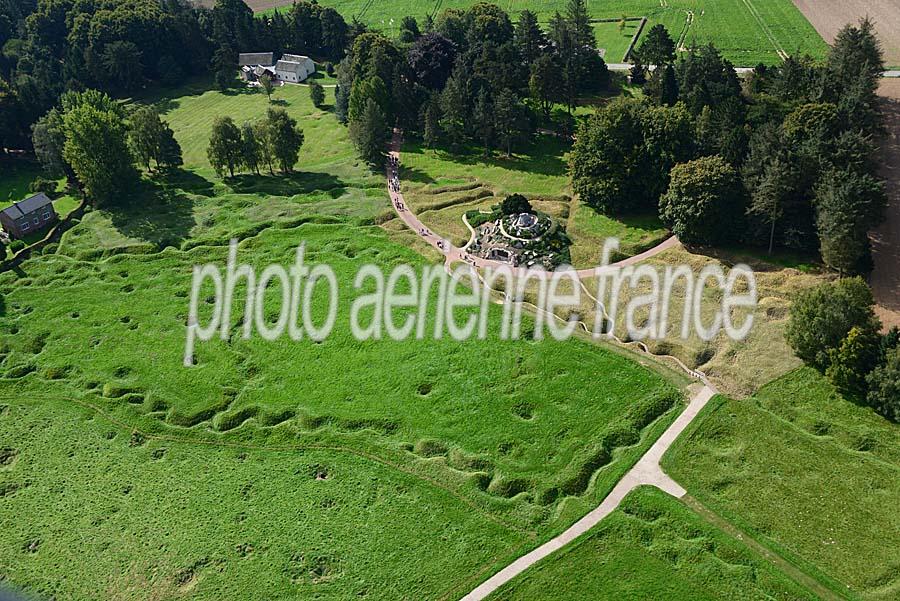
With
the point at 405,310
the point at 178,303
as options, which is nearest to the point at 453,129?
the point at 405,310

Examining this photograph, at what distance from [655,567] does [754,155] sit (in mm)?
57144

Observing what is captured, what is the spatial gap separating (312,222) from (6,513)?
56005 mm

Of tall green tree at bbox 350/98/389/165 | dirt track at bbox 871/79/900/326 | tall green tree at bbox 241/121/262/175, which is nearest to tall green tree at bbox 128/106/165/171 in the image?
tall green tree at bbox 241/121/262/175

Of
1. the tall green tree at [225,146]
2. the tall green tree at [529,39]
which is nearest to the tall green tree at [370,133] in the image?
the tall green tree at [225,146]

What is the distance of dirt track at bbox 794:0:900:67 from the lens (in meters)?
149

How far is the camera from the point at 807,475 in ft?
207

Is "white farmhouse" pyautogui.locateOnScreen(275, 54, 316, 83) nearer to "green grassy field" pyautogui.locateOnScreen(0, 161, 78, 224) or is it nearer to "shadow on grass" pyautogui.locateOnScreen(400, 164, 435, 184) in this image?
"green grassy field" pyautogui.locateOnScreen(0, 161, 78, 224)

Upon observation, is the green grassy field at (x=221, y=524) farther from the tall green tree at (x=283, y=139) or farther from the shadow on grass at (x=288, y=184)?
the tall green tree at (x=283, y=139)

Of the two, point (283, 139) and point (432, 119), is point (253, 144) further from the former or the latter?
point (432, 119)

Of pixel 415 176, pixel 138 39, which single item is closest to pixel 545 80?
pixel 415 176

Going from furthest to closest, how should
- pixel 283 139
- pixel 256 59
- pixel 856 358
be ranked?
pixel 256 59, pixel 283 139, pixel 856 358

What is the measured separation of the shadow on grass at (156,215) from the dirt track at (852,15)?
13916 centimetres

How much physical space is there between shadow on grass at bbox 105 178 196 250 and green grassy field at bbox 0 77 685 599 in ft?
29.7

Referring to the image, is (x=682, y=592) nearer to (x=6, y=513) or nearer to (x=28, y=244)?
(x=6, y=513)
